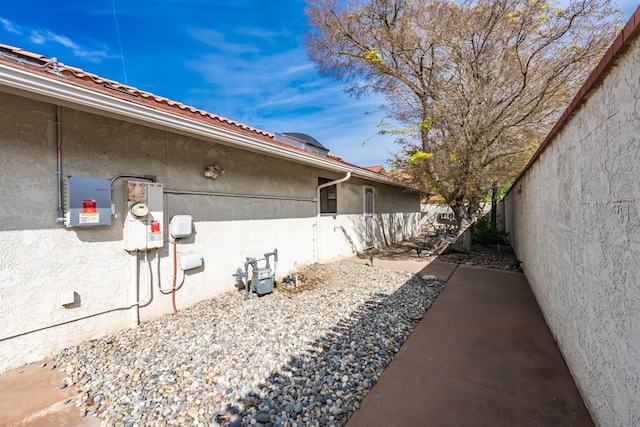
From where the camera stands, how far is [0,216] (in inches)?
106

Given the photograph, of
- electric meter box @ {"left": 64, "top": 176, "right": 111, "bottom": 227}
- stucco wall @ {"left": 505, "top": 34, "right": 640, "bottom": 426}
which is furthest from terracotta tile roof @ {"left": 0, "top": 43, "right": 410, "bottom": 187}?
stucco wall @ {"left": 505, "top": 34, "right": 640, "bottom": 426}

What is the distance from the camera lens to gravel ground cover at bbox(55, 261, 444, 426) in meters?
2.24

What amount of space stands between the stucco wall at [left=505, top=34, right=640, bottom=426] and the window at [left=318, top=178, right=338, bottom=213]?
5310mm

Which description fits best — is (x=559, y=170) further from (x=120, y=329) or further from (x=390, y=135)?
(x=390, y=135)

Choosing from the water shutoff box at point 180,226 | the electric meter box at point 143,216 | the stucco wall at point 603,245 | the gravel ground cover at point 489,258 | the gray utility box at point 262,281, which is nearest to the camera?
the stucco wall at point 603,245

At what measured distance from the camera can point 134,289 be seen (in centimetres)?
362

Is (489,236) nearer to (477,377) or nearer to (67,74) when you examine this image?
(477,377)

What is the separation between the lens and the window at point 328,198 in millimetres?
7789

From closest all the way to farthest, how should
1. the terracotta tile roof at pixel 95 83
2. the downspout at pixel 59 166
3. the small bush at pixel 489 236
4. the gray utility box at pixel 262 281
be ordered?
the terracotta tile roof at pixel 95 83, the downspout at pixel 59 166, the gray utility box at pixel 262 281, the small bush at pixel 489 236

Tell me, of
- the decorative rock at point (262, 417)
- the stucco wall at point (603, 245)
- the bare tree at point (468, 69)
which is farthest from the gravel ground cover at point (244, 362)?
the bare tree at point (468, 69)

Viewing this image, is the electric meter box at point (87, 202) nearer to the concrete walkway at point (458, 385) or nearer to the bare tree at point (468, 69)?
the concrete walkway at point (458, 385)

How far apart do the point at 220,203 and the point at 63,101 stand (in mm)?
2424

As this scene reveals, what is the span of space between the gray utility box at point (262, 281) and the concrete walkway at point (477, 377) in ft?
8.36

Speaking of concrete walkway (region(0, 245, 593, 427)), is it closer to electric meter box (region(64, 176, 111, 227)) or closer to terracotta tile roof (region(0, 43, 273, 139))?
electric meter box (region(64, 176, 111, 227))
